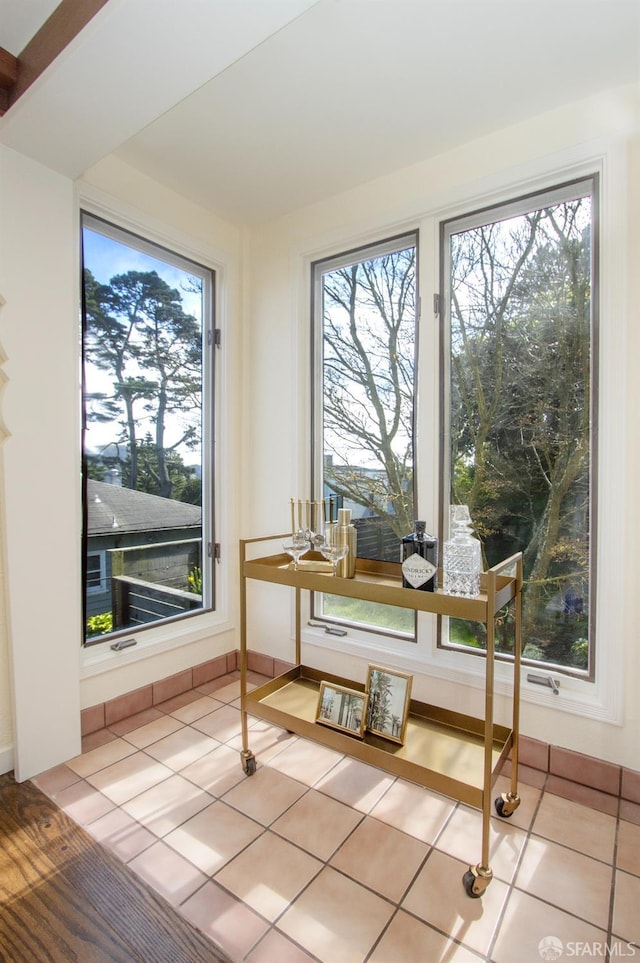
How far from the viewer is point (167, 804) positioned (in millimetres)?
1580

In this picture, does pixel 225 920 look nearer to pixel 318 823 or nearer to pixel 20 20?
pixel 318 823

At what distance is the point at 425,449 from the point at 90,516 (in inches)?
58.1

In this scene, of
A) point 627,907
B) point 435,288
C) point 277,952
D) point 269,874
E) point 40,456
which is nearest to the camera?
point 277,952

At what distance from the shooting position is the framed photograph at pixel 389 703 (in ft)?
5.16

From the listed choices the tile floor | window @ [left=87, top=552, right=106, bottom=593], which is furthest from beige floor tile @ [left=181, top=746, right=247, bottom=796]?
window @ [left=87, top=552, right=106, bottom=593]

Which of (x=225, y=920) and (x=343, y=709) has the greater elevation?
(x=343, y=709)

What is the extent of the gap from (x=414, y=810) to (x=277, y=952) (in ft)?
2.11

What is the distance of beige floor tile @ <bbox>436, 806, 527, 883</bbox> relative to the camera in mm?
1349

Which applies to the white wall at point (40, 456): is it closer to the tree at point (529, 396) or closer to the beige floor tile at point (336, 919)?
the beige floor tile at point (336, 919)

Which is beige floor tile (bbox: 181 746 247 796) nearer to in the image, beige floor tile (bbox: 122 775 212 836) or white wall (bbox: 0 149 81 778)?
beige floor tile (bbox: 122 775 212 836)

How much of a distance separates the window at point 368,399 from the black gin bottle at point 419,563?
1.89ft

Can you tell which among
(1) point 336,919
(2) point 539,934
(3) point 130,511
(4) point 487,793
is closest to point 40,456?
(3) point 130,511

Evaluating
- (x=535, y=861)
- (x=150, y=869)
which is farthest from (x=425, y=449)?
(x=150, y=869)

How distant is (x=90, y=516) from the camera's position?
200 centimetres
